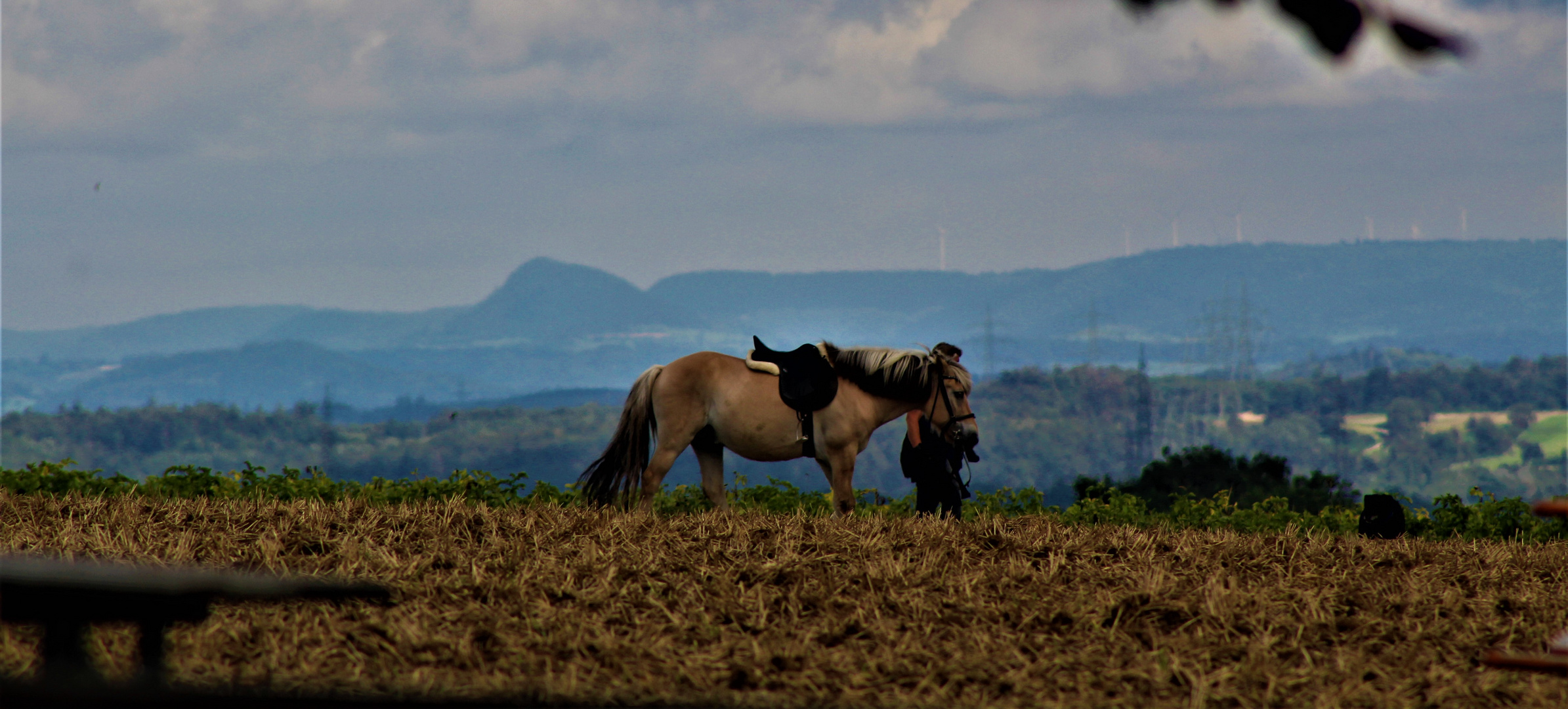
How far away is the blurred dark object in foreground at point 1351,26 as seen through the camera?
163 inches

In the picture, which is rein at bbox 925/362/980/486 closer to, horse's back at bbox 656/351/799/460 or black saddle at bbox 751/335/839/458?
black saddle at bbox 751/335/839/458

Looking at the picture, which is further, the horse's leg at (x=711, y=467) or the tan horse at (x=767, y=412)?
the horse's leg at (x=711, y=467)

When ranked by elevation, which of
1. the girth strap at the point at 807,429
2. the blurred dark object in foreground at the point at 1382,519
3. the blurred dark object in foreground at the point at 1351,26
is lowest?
the blurred dark object in foreground at the point at 1382,519

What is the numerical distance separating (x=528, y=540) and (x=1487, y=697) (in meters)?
5.69

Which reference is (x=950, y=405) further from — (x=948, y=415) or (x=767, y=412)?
(x=767, y=412)

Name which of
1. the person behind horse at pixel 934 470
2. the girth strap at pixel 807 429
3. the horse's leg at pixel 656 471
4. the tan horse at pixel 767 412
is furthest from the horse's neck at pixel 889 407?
the horse's leg at pixel 656 471

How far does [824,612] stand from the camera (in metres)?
6.98

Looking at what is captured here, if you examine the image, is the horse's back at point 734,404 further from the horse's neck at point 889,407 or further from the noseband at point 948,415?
the noseband at point 948,415

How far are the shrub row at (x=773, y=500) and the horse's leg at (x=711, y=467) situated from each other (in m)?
0.18

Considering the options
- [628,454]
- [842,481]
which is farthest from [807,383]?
[628,454]

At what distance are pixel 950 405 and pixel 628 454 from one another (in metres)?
2.77

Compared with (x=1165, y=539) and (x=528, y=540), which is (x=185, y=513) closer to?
(x=528, y=540)

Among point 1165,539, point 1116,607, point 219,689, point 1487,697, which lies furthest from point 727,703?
point 1165,539

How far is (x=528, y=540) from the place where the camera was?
8.71 metres
